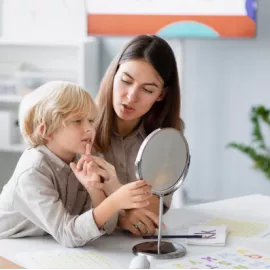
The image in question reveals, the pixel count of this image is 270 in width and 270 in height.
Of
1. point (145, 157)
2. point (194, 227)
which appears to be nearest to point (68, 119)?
point (145, 157)

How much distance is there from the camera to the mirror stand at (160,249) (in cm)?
159

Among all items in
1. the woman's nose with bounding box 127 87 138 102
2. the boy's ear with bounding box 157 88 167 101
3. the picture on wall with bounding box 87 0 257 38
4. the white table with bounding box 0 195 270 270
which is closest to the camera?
the white table with bounding box 0 195 270 270

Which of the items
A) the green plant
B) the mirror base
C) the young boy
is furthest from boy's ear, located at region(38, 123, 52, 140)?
the green plant

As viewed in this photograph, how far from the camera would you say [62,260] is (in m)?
1.55

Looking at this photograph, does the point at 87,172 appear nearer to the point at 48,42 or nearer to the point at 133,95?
the point at 133,95

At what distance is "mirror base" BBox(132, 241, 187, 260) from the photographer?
1587mm

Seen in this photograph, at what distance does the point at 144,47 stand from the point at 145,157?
482mm

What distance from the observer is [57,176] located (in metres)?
1.75

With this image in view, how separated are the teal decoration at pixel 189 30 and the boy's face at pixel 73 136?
5.53 ft

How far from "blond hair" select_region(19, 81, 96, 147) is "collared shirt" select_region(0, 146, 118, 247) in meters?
0.06

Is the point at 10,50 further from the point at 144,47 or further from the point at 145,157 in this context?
the point at 145,157

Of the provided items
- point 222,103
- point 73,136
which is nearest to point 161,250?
point 73,136

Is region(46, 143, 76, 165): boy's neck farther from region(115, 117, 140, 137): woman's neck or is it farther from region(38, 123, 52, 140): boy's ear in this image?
region(115, 117, 140, 137): woman's neck

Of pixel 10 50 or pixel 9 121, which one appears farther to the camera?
pixel 10 50
